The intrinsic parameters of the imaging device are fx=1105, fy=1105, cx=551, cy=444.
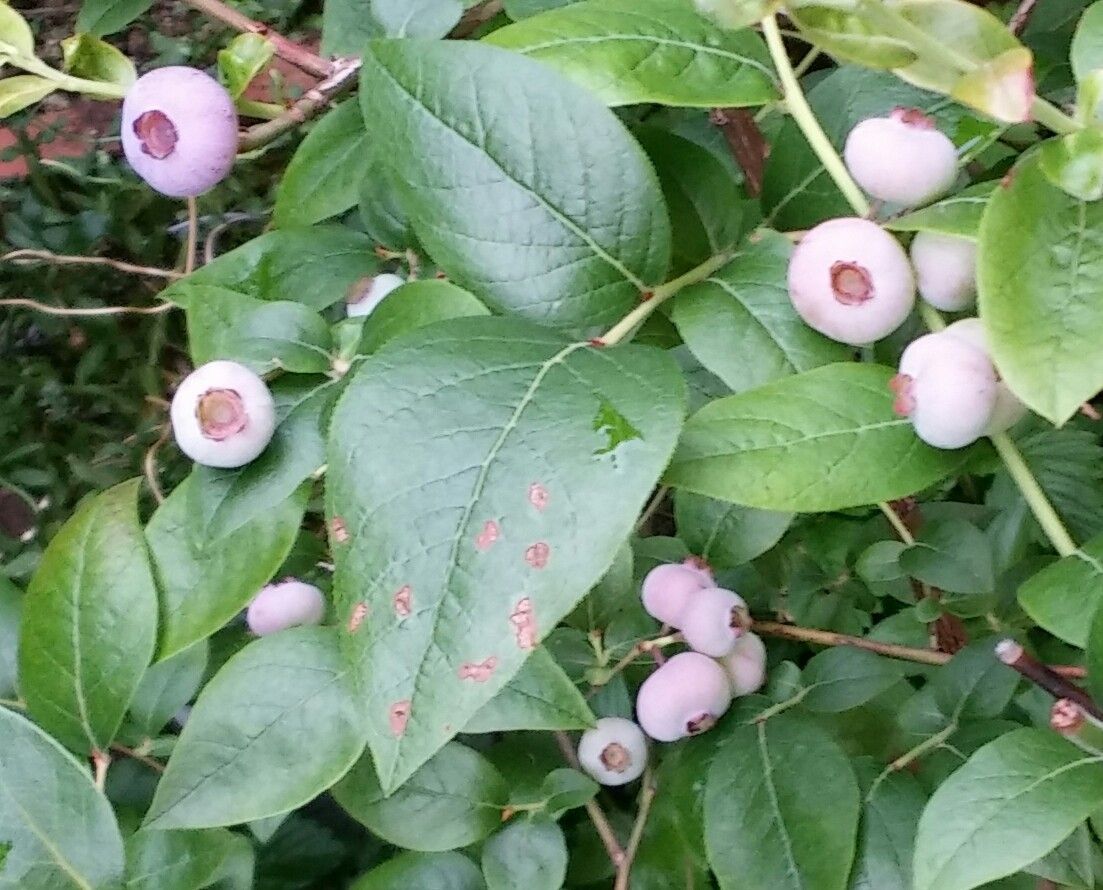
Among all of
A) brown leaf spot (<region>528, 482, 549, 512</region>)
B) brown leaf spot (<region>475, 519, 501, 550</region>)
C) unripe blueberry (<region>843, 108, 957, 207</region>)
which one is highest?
unripe blueberry (<region>843, 108, 957, 207</region>)

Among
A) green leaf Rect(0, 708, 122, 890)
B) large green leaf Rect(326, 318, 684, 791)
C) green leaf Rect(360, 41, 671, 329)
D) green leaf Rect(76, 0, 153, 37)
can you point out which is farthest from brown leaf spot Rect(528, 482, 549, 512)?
green leaf Rect(76, 0, 153, 37)

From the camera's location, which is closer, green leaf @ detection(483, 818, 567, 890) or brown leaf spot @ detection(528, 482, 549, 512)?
brown leaf spot @ detection(528, 482, 549, 512)

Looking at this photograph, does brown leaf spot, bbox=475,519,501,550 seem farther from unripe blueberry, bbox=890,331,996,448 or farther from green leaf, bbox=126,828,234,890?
green leaf, bbox=126,828,234,890

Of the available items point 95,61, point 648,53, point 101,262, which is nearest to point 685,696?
point 648,53

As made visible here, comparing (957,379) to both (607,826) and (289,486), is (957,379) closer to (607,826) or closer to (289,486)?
(289,486)

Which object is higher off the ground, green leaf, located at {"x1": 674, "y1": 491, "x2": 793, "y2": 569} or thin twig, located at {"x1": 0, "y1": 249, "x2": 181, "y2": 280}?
thin twig, located at {"x1": 0, "y1": 249, "x2": 181, "y2": 280}

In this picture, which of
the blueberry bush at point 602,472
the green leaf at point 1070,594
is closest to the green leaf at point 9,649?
the blueberry bush at point 602,472

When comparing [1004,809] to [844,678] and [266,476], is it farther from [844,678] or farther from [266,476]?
[266,476]
